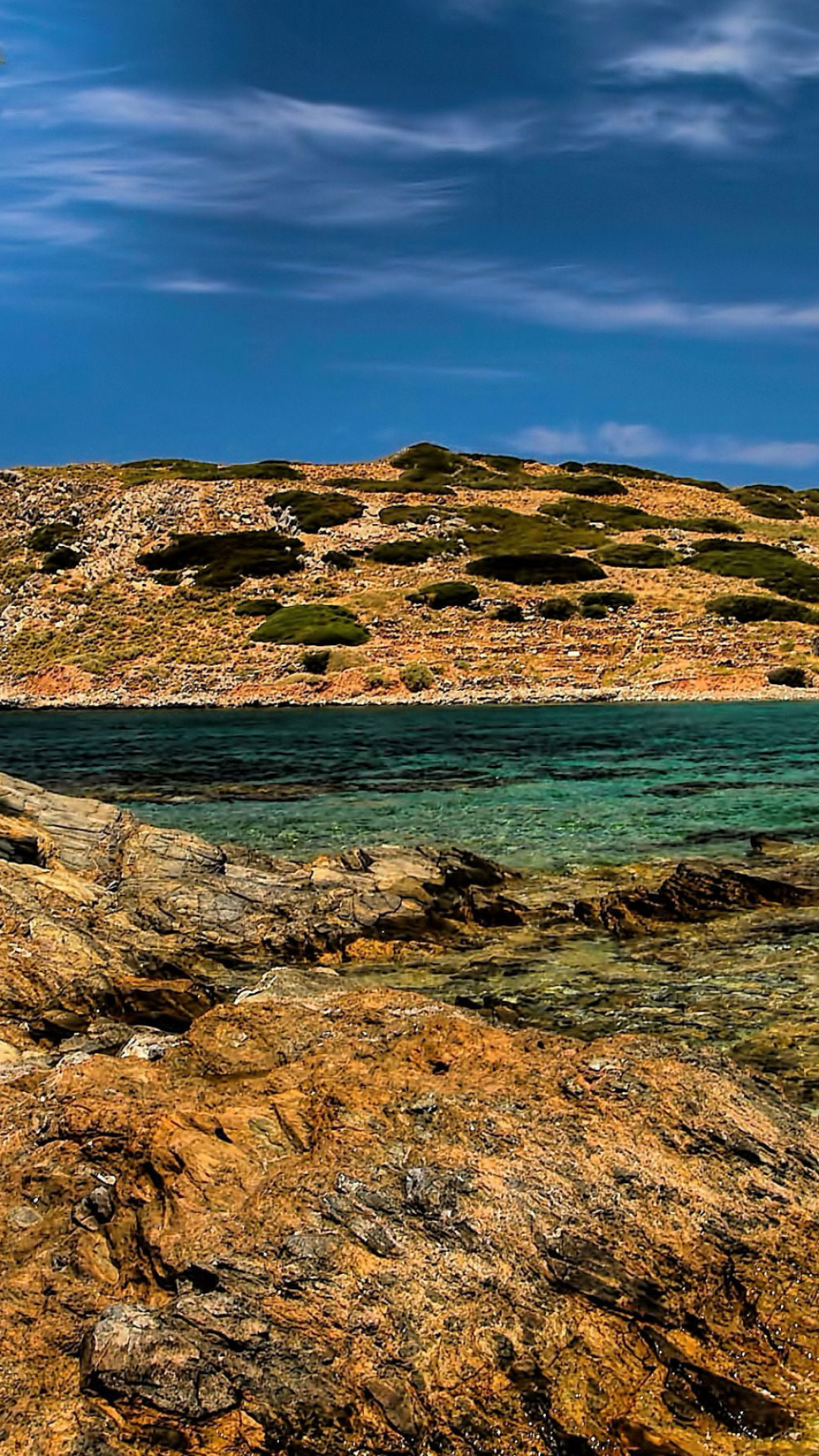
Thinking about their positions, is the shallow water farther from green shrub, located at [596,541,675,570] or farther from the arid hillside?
green shrub, located at [596,541,675,570]

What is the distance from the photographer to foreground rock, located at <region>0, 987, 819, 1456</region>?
5250mm

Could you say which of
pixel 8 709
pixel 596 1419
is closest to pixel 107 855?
pixel 596 1419

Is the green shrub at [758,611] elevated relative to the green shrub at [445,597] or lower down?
lower down

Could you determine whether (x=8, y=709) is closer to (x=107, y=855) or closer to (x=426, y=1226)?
(x=107, y=855)

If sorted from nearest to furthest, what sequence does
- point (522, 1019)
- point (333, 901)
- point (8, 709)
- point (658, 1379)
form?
point (658, 1379)
point (522, 1019)
point (333, 901)
point (8, 709)

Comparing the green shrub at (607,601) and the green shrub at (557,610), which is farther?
the green shrub at (557,610)

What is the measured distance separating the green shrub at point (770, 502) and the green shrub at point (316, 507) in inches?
1992

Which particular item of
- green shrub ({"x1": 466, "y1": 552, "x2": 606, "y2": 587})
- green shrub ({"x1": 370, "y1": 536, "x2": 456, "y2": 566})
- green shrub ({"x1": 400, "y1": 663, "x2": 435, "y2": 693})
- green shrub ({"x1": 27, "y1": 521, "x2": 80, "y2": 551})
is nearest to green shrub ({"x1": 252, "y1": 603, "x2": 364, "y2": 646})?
green shrub ({"x1": 400, "y1": 663, "x2": 435, "y2": 693})

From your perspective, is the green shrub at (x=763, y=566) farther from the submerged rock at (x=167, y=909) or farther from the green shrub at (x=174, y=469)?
the submerged rock at (x=167, y=909)

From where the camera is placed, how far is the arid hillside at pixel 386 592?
76.2 metres

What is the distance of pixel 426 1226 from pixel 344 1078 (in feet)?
6.59

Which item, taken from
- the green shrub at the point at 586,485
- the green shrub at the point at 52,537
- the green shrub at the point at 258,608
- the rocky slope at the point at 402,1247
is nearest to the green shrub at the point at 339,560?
the green shrub at the point at 258,608

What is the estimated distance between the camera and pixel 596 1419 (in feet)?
17.5

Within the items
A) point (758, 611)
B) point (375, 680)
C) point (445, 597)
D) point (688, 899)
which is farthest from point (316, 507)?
point (688, 899)
